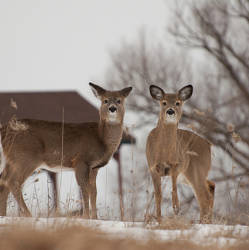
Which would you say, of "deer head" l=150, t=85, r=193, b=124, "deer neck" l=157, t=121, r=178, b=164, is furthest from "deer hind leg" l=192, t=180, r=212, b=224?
"deer head" l=150, t=85, r=193, b=124

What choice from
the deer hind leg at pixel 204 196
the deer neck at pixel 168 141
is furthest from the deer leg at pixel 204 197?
the deer neck at pixel 168 141

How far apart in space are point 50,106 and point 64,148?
11094 millimetres

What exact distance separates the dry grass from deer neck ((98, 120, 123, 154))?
3.80m

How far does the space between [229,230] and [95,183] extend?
10.3ft

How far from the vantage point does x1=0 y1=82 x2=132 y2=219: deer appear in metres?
7.33

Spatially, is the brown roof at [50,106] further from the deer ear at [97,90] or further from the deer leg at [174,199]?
the deer leg at [174,199]

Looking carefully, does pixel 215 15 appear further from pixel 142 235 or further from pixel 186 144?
pixel 142 235

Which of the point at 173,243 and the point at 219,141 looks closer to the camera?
the point at 173,243

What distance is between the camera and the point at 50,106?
1856 centimetres

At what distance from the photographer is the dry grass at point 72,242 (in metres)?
3.51

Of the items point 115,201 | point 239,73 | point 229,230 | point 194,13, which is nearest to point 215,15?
point 194,13

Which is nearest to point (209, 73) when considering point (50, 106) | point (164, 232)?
point (50, 106)

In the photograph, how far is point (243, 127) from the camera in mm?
17812

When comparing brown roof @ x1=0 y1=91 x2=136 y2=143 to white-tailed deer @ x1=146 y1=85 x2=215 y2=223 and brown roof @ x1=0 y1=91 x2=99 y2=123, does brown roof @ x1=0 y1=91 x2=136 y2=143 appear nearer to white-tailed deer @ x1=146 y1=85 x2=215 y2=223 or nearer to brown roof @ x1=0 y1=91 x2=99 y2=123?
brown roof @ x1=0 y1=91 x2=99 y2=123
